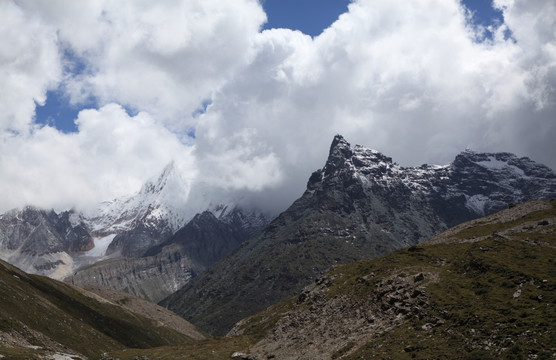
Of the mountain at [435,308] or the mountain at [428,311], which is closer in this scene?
the mountain at [435,308]

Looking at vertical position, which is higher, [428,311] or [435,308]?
[435,308]

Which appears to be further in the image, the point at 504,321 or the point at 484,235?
the point at 484,235

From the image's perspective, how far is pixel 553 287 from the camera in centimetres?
7656

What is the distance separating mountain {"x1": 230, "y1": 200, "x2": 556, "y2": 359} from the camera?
69.9m

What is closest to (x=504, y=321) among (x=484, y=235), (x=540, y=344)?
(x=540, y=344)

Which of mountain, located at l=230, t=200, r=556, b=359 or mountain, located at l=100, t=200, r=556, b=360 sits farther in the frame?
mountain, located at l=100, t=200, r=556, b=360

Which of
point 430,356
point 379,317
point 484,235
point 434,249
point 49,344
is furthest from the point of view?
point 484,235

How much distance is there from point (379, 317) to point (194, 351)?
2267 inches

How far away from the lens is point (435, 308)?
86312 millimetres

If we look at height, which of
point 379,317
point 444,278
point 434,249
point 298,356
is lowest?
point 298,356

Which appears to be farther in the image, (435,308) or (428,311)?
(428,311)

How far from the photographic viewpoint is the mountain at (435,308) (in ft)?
229

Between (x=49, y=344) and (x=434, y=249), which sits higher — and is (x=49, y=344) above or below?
below

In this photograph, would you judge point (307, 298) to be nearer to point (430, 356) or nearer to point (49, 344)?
point (430, 356)
